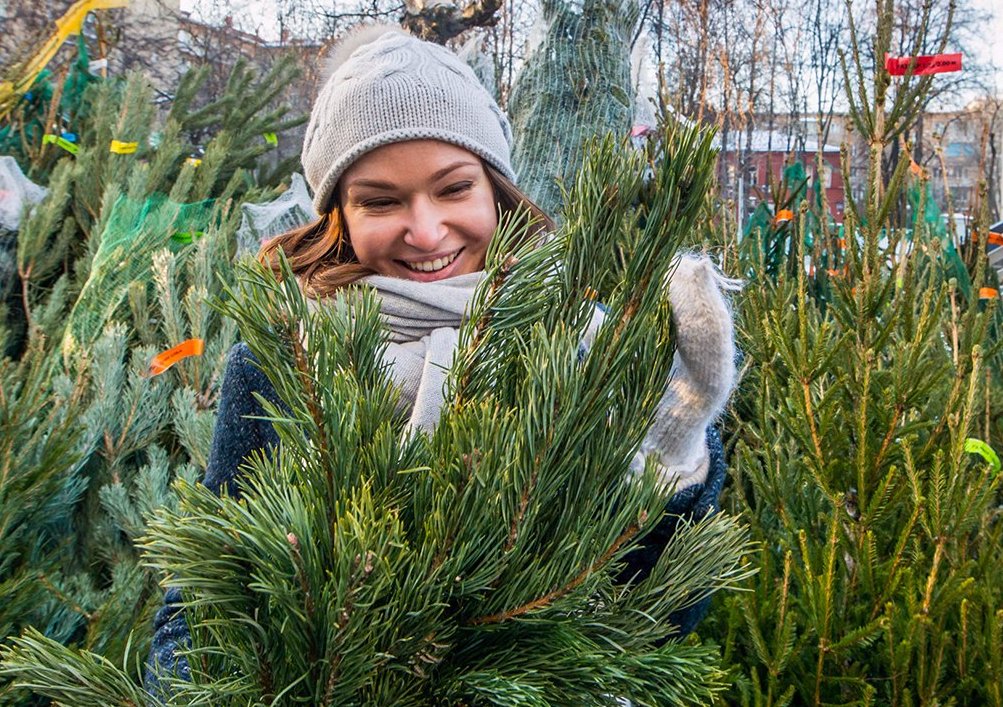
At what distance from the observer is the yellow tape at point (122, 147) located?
441cm

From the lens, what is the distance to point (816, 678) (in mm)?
1724

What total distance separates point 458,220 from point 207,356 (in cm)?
170

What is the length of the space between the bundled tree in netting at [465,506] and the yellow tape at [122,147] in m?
4.16

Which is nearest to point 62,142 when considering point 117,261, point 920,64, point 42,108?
point 42,108

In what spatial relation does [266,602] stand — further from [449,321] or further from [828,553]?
[828,553]

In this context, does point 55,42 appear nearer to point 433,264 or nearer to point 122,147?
point 122,147

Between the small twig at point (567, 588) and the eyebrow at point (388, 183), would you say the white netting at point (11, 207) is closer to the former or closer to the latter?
the eyebrow at point (388, 183)

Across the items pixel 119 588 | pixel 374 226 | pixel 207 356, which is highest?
pixel 374 226

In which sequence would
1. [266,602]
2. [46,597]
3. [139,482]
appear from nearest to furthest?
[266,602] < [46,597] < [139,482]

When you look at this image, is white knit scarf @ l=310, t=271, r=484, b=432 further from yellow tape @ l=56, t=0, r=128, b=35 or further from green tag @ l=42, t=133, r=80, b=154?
green tag @ l=42, t=133, r=80, b=154

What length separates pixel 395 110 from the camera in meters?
1.50

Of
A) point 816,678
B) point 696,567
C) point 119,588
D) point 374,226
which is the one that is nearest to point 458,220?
point 374,226

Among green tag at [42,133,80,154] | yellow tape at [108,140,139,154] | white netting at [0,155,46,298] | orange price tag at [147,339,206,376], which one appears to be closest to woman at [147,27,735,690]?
orange price tag at [147,339,206,376]

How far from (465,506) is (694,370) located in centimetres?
45
